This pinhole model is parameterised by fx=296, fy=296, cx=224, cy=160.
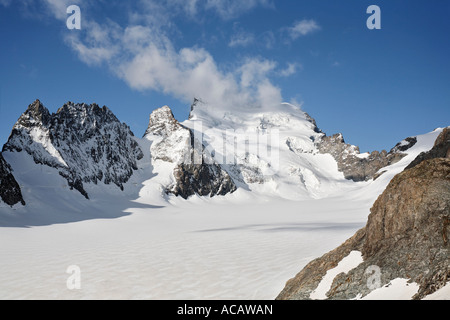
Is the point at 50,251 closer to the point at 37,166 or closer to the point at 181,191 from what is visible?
the point at 37,166

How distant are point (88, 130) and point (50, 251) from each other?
68.8 metres

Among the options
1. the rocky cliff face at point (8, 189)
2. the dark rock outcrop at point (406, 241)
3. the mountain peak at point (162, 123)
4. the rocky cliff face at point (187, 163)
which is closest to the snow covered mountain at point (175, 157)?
Answer: the mountain peak at point (162, 123)

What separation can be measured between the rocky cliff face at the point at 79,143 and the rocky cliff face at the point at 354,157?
113274 millimetres

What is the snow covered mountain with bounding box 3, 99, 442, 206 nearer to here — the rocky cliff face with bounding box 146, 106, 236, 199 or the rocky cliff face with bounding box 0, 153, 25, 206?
the rocky cliff face with bounding box 146, 106, 236, 199

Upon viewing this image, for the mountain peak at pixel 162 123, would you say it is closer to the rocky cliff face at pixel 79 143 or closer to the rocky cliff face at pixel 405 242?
the rocky cliff face at pixel 79 143

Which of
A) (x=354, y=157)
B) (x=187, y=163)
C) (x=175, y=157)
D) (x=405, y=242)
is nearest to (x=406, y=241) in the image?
(x=405, y=242)

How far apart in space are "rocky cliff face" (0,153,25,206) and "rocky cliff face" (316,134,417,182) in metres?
137

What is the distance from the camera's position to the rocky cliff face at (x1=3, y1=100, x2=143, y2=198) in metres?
61.3

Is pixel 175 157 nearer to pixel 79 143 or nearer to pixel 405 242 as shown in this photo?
pixel 79 143

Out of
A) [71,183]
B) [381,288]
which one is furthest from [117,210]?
[381,288]

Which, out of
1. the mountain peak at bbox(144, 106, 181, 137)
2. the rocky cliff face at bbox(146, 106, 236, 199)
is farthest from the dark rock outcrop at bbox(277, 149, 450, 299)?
the mountain peak at bbox(144, 106, 181, 137)

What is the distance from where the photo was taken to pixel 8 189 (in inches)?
1734

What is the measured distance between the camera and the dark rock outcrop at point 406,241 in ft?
20.0

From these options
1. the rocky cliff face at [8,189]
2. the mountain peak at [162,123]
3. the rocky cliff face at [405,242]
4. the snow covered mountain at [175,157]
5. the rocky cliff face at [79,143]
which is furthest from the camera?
the mountain peak at [162,123]
